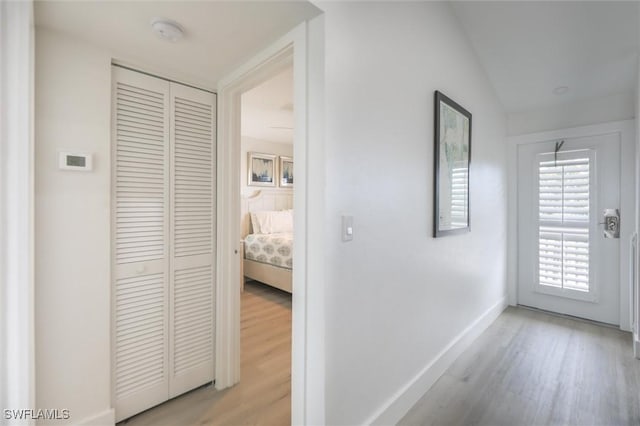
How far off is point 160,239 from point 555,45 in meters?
3.30

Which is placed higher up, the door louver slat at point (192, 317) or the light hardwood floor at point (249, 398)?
the door louver slat at point (192, 317)

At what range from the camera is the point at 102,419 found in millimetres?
1516

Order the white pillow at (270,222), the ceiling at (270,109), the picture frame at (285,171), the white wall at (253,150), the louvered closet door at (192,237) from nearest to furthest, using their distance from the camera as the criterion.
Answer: the louvered closet door at (192,237), the ceiling at (270,109), the white pillow at (270,222), the white wall at (253,150), the picture frame at (285,171)

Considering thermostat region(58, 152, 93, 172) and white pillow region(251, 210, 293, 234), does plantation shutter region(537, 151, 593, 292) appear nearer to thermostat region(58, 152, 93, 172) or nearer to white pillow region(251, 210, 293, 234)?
white pillow region(251, 210, 293, 234)

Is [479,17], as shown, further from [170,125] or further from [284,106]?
[170,125]

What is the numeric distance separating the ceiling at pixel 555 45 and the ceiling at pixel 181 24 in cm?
166

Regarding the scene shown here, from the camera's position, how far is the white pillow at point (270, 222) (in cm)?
485

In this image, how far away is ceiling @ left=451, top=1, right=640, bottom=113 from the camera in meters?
2.08

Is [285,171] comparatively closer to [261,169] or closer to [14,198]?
[261,169]

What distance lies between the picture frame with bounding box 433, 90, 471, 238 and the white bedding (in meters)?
2.15

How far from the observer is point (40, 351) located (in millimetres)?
1346

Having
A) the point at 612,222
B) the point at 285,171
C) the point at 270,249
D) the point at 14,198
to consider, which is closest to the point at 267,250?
the point at 270,249

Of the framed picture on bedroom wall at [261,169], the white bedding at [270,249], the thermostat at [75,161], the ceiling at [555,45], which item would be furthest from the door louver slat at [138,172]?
the framed picture on bedroom wall at [261,169]

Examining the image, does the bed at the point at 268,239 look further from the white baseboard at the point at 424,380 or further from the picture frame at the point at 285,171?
the white baseboard at the point at 424,380
